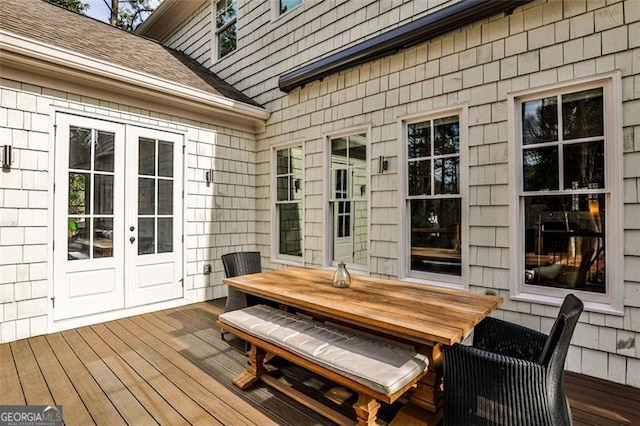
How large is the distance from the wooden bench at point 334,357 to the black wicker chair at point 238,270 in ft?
1.96

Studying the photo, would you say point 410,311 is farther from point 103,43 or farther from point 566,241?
point 103,43

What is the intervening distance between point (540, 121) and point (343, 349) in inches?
105

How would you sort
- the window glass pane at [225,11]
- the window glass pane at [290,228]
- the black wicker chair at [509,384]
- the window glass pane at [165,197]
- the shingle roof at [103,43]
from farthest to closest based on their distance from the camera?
1. the window glass pane at [225,11]
2. the window glass pane at [290,228]
3. the window glass pane at [165,197]
4. the shingle roof at [103,43]
5. the black wicker chair at [509,384]

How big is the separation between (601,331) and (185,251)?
4723mm

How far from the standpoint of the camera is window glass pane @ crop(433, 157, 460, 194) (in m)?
3.39

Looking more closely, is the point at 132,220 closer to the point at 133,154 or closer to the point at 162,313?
the point at 133,154

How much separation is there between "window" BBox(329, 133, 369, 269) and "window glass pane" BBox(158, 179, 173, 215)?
7.41ft

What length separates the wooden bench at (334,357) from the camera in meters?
1.75

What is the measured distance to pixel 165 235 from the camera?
4.54 metres

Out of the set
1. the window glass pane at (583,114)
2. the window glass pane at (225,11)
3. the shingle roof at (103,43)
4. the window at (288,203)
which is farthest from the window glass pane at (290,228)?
the window glass pane at (225,11)

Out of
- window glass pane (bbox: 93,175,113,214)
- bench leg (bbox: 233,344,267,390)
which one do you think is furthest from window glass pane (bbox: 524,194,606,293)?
window glass pane (bbox: 93,175,113,214)

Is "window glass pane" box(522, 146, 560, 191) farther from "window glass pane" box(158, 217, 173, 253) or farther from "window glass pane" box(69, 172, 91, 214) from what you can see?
"window glass pane" box(69, 172, 91, 214)

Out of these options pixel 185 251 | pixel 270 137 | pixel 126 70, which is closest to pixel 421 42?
pixel 270 137

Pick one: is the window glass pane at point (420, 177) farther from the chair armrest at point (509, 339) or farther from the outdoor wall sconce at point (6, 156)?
the outdoor wall sconce at point (6, 156)
